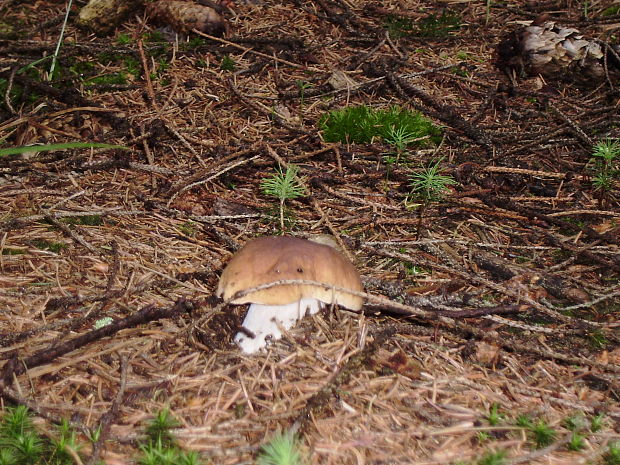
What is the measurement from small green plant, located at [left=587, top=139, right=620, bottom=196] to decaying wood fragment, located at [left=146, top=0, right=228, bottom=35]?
308 centimetres

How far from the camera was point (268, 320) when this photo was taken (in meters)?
2.15

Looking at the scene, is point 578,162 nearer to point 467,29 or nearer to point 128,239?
point 467,29

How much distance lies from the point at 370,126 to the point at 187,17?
2.01 meters

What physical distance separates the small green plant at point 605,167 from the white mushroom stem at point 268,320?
6.42 ft

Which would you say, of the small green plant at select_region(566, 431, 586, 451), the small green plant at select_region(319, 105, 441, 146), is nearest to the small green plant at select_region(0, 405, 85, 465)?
the small green plant at select_region(566, 431, 586, 451)

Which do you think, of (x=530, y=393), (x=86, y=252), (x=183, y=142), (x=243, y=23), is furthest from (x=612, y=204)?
(x=243, y=23)

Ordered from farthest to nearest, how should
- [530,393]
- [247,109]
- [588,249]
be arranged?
[247,109], [588,249], [530,393]

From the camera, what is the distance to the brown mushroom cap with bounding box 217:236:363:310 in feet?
6.56

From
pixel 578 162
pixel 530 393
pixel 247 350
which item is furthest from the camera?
pixel 578 162

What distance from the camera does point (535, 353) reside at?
6.93 feet

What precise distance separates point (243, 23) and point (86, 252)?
300 centimetres

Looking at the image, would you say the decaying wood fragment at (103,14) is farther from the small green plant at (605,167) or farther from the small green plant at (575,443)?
the small green plant at (575,443)

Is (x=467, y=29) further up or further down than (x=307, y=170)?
further up

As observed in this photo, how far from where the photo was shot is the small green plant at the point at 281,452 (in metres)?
1.47
